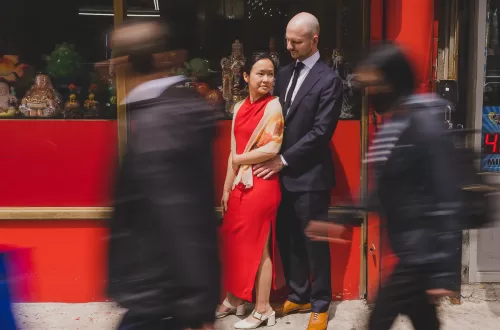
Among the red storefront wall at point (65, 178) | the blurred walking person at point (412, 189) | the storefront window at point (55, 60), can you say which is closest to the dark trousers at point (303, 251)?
the red storefront wall at point (65, 178)

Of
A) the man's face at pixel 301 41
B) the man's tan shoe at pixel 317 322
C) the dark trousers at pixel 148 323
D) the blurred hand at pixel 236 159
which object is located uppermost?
the man's face at pixel 301 41

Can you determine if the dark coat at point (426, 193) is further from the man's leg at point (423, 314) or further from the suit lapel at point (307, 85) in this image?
the suit lapel at point (307, 85)

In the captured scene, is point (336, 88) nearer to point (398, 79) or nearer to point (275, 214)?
point (275, 214)

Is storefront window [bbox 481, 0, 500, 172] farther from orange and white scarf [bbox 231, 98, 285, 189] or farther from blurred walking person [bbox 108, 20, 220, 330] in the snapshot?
blurred walking person [bbox 108, 20, 220, 330]

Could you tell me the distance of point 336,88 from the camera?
13.9 ft

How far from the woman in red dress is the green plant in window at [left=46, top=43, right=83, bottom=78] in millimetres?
1330

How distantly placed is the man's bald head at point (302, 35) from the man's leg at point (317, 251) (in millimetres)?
945

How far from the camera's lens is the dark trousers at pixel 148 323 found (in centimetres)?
258

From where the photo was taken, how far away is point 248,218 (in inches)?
168

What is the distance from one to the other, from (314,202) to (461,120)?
4.84ft

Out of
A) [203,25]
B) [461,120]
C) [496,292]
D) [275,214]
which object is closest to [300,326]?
[275,214]

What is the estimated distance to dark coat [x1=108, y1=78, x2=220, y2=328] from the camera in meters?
2.50

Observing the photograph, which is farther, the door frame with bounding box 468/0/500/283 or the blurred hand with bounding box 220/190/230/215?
the door frame with bounding box 468/0/500/283

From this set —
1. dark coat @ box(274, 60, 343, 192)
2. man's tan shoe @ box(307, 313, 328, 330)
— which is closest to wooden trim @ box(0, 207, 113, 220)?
dark coat @ box(274, 60, 343, 192)
